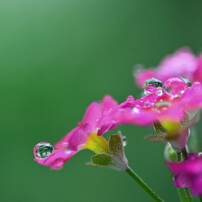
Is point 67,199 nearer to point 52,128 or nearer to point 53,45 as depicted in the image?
point 52,128

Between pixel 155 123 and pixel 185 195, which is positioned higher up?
pixel 155 123

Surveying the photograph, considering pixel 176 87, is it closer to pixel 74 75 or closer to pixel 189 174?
pixel 189 174

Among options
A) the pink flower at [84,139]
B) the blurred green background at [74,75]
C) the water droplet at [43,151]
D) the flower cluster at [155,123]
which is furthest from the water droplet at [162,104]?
the blurred green background at [74,75]

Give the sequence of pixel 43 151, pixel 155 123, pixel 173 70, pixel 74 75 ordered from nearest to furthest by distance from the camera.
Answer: pixel 155 123, pixel 43 151, pixel 173 70, pixel 74 75

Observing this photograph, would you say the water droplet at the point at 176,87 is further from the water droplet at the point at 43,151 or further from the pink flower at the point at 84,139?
the water droplet at the point at 43,151

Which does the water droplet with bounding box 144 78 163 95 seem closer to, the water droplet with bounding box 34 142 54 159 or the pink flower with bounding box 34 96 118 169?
the pink flower with bounding box 34 96 118 169

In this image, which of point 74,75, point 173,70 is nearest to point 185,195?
point 173,70

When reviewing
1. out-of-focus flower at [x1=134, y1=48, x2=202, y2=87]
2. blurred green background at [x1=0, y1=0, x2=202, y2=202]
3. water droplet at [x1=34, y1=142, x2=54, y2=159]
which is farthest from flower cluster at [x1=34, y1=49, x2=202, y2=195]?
blurred green background at [x1=0, y1=0, x2=202, y2=202]
